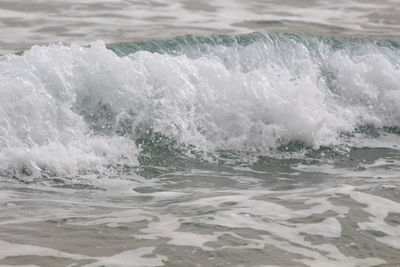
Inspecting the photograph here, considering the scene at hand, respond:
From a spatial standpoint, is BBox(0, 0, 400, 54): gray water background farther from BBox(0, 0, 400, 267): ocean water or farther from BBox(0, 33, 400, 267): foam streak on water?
BBox(0, 33, 400, 267): foam streak on water

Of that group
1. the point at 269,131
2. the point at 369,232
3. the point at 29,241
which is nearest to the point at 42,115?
the point at 269,131

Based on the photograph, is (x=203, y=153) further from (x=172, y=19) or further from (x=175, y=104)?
(x=172, y=19)

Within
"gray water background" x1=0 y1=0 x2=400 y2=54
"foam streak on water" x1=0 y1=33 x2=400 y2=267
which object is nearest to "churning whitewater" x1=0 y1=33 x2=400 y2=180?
"foam streak on water" x1=0 y1=33 x2=400 y2=267

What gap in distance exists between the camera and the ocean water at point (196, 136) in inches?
217

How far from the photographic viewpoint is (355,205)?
6535 mm

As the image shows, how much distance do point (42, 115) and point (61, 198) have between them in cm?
169

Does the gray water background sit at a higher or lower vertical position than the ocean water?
higher

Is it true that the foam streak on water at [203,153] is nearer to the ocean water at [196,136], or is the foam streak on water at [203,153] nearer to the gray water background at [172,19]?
the ocean water at [196,136]

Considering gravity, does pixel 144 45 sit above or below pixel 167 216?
above

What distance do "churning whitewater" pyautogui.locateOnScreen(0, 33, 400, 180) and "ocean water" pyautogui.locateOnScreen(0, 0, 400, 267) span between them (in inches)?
→ 0.8

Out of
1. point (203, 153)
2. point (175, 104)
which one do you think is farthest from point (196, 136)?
point (175, 104)

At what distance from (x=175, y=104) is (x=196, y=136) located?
1.60 ft

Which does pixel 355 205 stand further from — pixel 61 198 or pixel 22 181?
pixel 22 181

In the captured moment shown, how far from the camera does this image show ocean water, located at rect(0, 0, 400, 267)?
550cm
